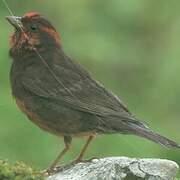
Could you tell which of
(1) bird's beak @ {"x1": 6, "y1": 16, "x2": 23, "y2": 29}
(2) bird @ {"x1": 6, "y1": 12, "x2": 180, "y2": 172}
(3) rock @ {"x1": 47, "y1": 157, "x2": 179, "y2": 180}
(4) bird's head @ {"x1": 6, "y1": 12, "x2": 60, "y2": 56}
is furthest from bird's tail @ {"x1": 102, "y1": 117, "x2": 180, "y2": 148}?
(1) bird's beak @ {"x1": 6, "y1": 16, "x2": 23, "y2": 29}

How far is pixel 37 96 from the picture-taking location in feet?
38.7

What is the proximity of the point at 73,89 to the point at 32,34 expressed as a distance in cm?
63

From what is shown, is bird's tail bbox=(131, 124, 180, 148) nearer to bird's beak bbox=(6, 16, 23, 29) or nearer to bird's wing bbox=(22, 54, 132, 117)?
bird's wing bbox=(22, 54, 132, 117)

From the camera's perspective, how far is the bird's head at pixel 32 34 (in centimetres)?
1184

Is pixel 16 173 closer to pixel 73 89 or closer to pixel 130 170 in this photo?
pixel 130 170

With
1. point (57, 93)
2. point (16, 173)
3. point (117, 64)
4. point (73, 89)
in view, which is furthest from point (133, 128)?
point (117, 64)

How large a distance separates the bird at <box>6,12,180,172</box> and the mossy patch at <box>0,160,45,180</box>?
3.22ft

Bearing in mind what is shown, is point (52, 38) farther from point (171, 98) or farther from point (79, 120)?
point (171, 98)

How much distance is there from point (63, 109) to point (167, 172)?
142 cm

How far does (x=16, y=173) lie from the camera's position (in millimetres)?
10305

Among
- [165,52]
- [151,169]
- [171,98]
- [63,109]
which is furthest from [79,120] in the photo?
[165,52]

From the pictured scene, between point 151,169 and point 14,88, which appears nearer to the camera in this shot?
point 151,169

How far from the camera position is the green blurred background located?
12992mm

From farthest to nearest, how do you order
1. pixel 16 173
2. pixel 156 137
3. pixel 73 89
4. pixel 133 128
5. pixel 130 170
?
pixel 73 89
pixel 133 128
pixel 156 137
pixel 130 170
pixel 16 173
